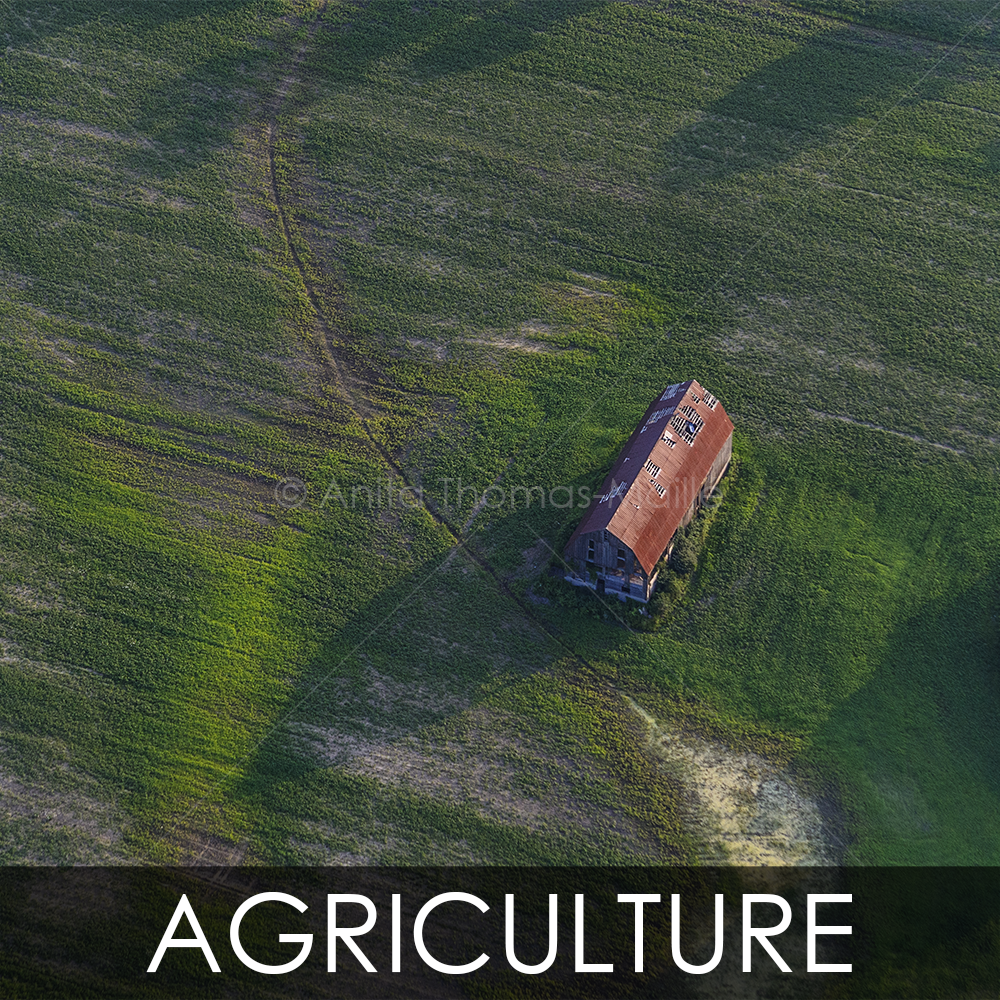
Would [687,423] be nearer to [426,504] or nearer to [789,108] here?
[426,504]

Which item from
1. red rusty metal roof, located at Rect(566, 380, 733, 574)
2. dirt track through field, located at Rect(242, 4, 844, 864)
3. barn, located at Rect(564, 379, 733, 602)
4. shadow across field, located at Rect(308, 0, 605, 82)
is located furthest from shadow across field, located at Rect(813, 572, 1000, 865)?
shadow across field, located at Rect(308, 0, 605, 82)

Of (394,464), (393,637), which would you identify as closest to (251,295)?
(394,464)

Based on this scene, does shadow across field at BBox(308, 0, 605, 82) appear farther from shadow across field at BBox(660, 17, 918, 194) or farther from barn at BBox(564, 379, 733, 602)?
barn at BBox(564, 379, 733, 602)

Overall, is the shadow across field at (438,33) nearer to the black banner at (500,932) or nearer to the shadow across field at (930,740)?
the shadow across field at (930,740)

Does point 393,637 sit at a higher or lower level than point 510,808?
higher

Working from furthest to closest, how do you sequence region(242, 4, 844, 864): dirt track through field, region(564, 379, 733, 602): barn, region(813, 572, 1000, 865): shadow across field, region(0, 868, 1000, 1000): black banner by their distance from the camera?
1. region(564, 379, 733, 602): barn
2. region(813, 572, 1000, 865): shadow across field
3. region(242, 4, 844, 864): dirt track through field
4. region(0, 868, 1000, 1000): black banner

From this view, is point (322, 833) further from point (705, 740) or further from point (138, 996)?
point (705, 740)

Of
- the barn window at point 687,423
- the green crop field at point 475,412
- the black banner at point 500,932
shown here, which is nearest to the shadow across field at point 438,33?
the green crop field at point 475,412
